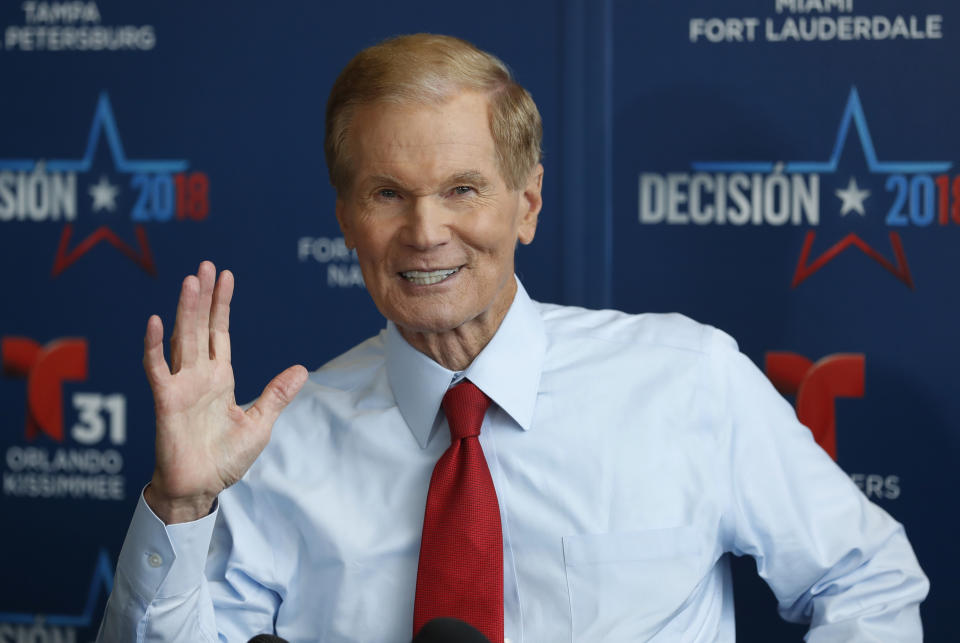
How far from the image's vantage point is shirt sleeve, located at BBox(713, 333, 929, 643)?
146 cm

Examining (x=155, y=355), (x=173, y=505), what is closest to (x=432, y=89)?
(x=155, y=355)

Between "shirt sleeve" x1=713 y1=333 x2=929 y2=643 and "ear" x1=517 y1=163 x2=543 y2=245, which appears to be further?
"ear" x1=517 y1=163 x2=543 y2=245

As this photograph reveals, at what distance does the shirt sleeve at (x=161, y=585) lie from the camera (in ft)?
4.13

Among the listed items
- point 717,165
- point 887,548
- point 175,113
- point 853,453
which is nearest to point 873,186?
point 717,165

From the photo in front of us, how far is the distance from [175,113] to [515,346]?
1039mm

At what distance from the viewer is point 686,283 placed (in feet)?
6.57

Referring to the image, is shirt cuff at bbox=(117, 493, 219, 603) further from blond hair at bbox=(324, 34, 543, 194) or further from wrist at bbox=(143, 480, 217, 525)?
blond hair at bbox=(324, 34, 543, 194)

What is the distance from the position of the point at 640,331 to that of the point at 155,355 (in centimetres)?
70

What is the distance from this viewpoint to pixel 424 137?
1426mm

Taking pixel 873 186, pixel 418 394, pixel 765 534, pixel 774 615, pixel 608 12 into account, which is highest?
pixel 608 12

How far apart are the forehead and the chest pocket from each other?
20.3 inches

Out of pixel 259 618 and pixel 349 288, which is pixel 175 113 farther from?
pixel 259 618

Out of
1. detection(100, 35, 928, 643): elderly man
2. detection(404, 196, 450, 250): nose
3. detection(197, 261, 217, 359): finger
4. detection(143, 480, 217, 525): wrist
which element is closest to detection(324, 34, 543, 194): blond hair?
detection(100, 35, 928, 643): elderly man

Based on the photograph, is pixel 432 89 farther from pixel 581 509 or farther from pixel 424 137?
pixel 581 509
